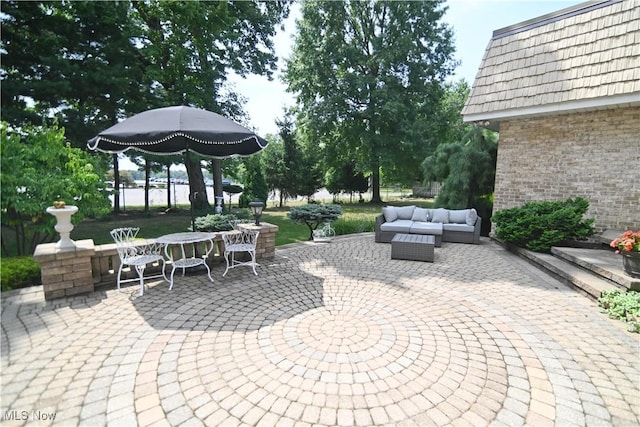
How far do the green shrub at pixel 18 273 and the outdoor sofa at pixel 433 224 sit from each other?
6.73 m

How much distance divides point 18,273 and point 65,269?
1.01 meters

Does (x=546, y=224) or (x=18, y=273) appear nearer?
(x=18, y=273)

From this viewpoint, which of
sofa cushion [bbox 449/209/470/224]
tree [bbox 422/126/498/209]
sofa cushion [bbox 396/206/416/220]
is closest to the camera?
sofa cushion [bbox 449/209/470/224]

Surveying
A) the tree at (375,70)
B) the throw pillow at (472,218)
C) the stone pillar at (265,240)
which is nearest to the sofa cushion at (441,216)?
the throw pillow at (472,218)

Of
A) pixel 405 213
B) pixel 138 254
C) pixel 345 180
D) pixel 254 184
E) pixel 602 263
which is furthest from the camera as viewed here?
pixel 345 180

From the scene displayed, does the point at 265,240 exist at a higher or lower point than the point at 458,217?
lower

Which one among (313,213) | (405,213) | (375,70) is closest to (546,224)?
(405,213)

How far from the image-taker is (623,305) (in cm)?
365

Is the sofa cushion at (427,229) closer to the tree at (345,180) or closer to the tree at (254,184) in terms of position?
the tree at (254,184)

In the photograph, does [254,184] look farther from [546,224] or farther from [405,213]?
[546,224]

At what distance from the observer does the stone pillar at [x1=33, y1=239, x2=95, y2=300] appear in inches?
151

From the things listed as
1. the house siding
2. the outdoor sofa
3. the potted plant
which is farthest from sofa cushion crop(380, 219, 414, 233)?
the potted plant

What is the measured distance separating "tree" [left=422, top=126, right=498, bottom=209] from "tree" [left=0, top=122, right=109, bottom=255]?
9.34 meters

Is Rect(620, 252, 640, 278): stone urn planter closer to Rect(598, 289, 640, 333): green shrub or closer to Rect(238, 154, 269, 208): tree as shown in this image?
Rect(598, 289, 640, 333): green shrub
